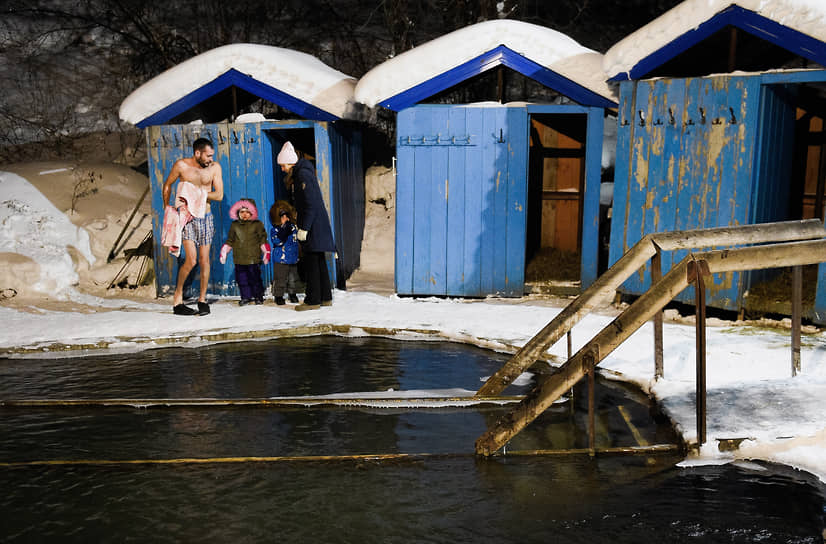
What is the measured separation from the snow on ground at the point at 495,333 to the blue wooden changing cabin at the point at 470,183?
0.39m

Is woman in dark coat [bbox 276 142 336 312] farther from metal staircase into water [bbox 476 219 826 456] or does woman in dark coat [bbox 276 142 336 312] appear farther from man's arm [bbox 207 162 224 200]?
metal staircase into water [bbox 476 219 826 456]

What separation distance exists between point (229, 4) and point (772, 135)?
14.5m

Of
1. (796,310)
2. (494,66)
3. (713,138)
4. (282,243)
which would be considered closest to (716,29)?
(713,138)

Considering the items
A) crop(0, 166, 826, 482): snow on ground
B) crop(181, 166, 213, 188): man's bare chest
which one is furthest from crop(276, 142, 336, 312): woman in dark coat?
crop(181, 166, 213, 188): man's bare chest

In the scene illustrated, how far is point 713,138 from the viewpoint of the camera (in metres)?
7.46

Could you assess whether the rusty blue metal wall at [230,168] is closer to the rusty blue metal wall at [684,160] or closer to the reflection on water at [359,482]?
the rusty blue metal wall at [684,160]

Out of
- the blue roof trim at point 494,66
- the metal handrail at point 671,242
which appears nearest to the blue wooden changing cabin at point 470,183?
the blue roof trim at point 494,66

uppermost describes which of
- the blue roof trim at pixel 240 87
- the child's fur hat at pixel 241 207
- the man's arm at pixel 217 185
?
the blue roof trim at pixel 240 87

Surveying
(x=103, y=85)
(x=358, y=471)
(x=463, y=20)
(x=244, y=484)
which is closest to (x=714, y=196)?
(x=358, y=471)

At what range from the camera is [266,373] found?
621 cm

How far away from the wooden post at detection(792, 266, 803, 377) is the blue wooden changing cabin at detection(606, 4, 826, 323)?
1.96 meters

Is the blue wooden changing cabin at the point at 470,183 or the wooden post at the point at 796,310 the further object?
the blue wooden changing cabin at the point at 470,183

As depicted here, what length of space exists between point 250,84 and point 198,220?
75.5 inches

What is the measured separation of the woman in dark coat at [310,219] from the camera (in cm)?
823
